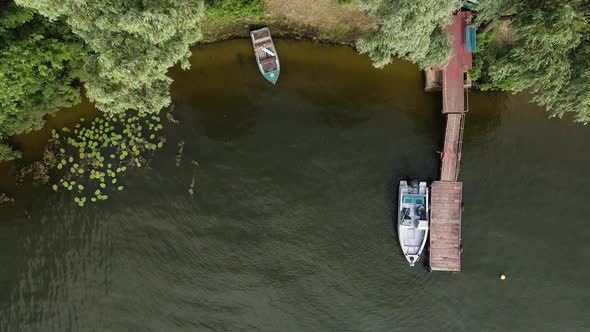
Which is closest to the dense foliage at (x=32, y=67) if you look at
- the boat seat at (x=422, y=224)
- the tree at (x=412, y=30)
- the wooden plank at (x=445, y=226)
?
the tree at (x=412, y=30)

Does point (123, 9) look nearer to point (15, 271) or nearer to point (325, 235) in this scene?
point (325, 235)

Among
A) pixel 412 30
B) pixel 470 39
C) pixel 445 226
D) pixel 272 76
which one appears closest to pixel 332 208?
pixel 445 226

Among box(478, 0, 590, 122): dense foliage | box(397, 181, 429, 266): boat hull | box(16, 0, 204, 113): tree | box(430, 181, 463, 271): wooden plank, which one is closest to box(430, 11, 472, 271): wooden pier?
box(430, 181, 463, 271): wooden plank

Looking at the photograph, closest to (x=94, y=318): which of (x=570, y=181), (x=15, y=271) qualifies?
(x=15, y=271)

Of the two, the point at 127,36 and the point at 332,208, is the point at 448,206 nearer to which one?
the point at 332,208

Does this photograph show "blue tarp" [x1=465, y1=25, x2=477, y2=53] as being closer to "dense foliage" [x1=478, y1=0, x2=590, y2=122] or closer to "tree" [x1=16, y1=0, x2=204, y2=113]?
"dense foliage" [x1=478, y1=0, x2=590, y2=122]
